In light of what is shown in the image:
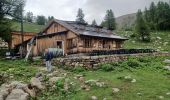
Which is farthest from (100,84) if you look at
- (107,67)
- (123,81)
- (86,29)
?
(86,29)

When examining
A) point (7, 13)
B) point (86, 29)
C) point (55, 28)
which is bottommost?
point (86, 29)

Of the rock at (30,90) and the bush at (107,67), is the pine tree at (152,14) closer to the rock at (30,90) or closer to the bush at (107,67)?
the bush at (107,67)

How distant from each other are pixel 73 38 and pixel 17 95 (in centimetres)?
2215

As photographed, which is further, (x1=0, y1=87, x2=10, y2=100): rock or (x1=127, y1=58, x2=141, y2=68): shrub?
(x1=127, y1=58, x2=141, y2=68): shrub

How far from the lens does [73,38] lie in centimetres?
4456

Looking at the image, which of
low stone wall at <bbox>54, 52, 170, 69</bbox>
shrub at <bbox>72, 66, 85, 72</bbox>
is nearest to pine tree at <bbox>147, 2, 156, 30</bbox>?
low stone wall at <bbox>54, 52, 170, 69</bbox>

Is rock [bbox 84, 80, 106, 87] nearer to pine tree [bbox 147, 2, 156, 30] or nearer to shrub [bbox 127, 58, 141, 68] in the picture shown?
shrub [bbox 127, 58, 141, 68]

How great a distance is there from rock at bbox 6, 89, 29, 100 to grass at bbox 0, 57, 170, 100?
141 centimetres

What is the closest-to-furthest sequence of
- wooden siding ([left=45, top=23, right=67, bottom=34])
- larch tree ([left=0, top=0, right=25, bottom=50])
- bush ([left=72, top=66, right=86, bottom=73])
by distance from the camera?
bush ([left=72, top=66, right=86, bottom=73]) < wooden siding ([left=45, top=23, right=67, bottom=34]) < larch tree ([left=0, top=0, right=25, bottom=50])

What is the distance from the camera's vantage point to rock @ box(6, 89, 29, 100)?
74.4ft

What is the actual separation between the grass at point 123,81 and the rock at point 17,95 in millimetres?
1414

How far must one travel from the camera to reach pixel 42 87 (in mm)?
26625

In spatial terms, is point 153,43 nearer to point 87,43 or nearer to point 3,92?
point 87,43

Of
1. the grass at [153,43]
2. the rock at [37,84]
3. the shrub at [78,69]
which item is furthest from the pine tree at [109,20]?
the rock at [37,84]
